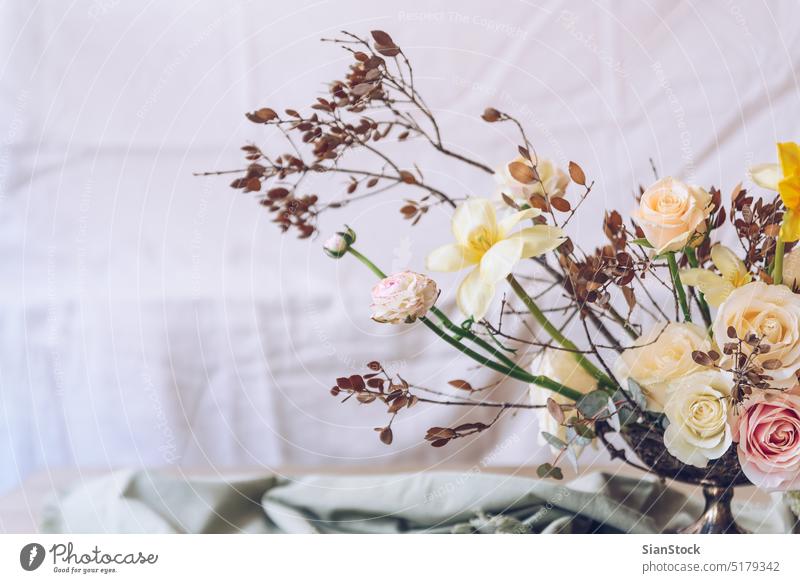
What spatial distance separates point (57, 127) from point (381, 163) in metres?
0.29

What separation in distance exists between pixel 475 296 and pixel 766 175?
0.49 feet

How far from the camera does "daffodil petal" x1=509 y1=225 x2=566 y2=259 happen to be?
1.28ft

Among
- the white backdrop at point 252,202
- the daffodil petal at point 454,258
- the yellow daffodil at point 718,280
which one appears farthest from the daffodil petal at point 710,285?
the white backdrop at point 252,202

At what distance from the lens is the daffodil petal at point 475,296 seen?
0.39m

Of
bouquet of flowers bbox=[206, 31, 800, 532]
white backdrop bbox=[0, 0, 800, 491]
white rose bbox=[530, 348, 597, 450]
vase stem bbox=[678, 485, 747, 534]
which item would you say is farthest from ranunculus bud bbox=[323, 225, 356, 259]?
white backdrop bbox=[0, 0, 800, 491]

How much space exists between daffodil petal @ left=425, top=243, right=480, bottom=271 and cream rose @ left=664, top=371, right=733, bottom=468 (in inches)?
4.4

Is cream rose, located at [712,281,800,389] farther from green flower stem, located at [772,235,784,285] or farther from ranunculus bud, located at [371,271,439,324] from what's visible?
ranunculus bud, located at [371,271,439,324]

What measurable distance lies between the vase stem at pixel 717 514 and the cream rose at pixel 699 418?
64 millimetres

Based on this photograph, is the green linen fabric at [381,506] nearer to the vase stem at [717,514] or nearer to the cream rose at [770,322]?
the vase stem at [717,514]

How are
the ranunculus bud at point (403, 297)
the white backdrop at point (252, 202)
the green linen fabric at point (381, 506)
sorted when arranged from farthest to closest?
the white backdrop at point (252, 202) < the green linen fabric at point (381, 506) < the ranunculus bud at point (403, 297)

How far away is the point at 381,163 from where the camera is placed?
79 centimetres

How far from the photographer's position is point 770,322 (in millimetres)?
367

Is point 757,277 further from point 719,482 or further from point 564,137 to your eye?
point 564,137

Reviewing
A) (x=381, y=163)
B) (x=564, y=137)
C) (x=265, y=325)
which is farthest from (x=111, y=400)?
(x=564, y=137)
